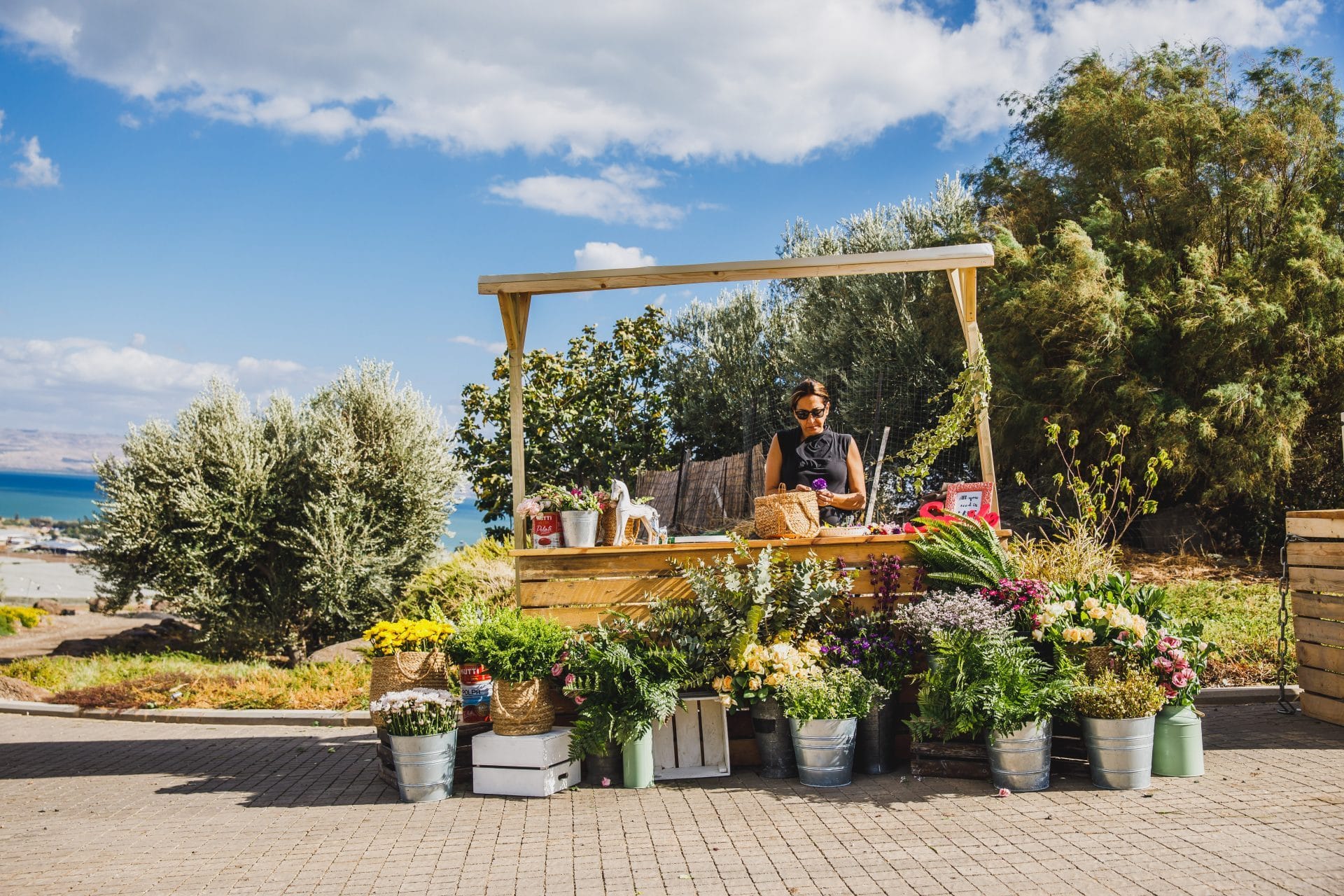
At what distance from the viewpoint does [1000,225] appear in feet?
42.7

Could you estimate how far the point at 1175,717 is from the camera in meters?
4.80

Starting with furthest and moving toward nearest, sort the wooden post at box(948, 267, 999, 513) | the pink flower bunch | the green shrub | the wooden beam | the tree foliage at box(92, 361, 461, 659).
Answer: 1. the tree foliage at box(92, 361, 461, 659)
2. the green shrub
3. the wooden post at box(948, 267, 999, 513)
4. the wooden beam
5. the pink flower bunch

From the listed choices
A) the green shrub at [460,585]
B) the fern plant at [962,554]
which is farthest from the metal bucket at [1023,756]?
the green shrub at [460,585]

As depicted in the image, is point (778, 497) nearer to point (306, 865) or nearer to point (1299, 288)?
point (306, 865)

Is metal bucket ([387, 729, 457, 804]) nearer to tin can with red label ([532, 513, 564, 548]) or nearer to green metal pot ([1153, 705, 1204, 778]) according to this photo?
tin can with red label ([532, 513, 564, 548])

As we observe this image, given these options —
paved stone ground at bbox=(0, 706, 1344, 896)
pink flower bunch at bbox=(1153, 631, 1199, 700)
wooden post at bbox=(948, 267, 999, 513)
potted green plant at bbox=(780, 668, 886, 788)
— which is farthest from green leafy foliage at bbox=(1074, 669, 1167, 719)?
wooden post at bbox=(948, 267, 999, 513)

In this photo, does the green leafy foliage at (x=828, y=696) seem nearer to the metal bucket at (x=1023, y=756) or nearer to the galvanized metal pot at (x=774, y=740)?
the galvanized metal pot at (x=774, y=740)

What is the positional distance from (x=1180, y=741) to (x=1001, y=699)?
41.0 inches

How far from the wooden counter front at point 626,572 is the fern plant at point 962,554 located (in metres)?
0.10

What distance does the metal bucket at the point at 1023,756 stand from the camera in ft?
15.1

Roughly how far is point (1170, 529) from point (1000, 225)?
4.46m

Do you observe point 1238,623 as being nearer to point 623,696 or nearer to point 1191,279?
point 1191,279

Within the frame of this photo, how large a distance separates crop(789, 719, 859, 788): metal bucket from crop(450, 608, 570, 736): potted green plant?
50.2 inches

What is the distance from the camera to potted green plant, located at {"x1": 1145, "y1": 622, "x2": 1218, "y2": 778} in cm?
478
